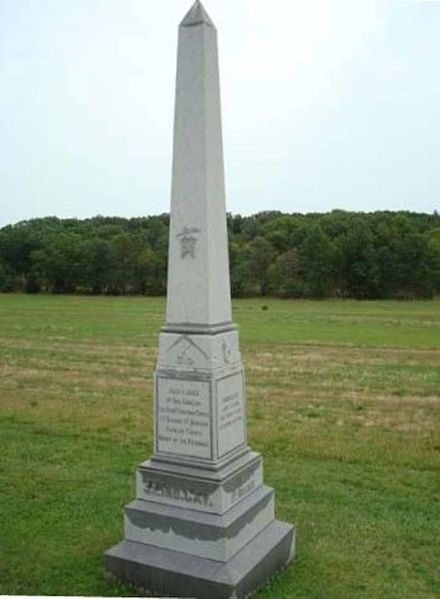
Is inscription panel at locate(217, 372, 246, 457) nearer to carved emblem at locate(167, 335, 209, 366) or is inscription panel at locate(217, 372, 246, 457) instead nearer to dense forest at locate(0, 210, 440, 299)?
carved emblem at locate(167, 335, 209, 366)

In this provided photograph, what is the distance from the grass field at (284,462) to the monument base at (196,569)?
188mm

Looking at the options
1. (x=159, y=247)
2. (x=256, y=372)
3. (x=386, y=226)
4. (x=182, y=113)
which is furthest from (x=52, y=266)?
(x=182, y=113)

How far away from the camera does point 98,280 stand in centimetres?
8481

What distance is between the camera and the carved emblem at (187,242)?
6.40m

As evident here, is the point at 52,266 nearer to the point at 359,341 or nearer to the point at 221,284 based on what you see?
the point at 359,341

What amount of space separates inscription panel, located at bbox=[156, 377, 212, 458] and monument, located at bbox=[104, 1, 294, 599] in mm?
11

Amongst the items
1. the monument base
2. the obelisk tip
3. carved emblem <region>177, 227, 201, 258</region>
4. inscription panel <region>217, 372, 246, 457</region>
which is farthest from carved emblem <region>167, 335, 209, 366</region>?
the obelisk tip

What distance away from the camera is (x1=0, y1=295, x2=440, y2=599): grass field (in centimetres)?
665

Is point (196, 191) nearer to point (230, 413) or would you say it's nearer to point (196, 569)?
point (230, 413)

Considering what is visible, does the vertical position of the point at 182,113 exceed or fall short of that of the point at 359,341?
it exceeds it

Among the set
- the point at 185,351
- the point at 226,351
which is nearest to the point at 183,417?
the point at 185,351

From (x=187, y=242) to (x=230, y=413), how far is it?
1883 mm

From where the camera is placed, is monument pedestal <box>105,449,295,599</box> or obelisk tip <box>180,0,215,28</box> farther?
obelisk tip <box>180,0,215,28</box>

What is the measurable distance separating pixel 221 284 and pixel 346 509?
3891 millimetres
